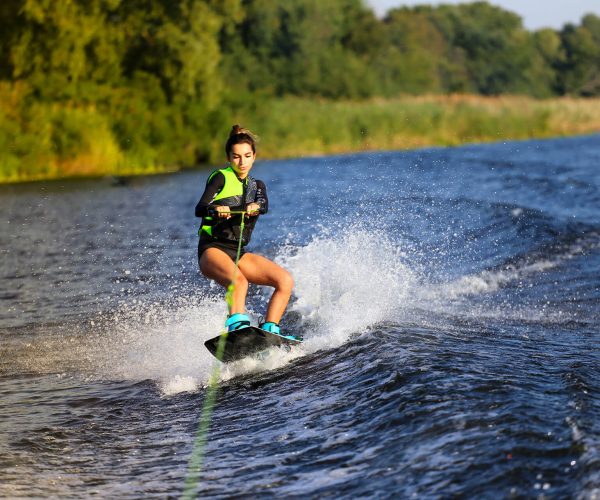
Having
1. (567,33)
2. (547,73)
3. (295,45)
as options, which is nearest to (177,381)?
(295,45)

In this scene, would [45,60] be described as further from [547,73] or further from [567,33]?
[567,33]

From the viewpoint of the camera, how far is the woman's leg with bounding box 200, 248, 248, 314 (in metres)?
6.45

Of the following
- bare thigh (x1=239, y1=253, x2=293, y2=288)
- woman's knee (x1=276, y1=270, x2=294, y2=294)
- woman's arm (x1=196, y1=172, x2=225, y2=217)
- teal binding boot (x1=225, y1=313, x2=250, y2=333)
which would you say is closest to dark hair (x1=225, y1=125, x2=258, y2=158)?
woman's arm (x1=196, y1=172, x2=225, y2=217)

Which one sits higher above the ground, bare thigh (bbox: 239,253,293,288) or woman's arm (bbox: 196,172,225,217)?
woman's arm (bbox: 196,172,225,217)

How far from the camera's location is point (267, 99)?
A: 118 ft

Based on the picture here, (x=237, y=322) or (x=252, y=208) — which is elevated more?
(x=252, y=208)

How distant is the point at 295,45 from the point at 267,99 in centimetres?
2179

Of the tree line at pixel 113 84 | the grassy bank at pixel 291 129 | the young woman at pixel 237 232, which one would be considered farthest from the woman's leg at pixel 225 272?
the tree line at pixel 113 84

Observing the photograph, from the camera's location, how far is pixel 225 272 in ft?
21.3

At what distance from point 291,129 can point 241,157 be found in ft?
93.0

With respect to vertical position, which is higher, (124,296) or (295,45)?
(295,45)

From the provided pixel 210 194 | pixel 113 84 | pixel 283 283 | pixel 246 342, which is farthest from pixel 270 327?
pixel 113 84

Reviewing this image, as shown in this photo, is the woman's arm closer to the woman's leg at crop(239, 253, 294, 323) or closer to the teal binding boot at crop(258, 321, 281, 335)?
the woman's leg at crop(239, 253, 294, 323)

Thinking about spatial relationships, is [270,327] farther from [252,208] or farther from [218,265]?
[252,208]
